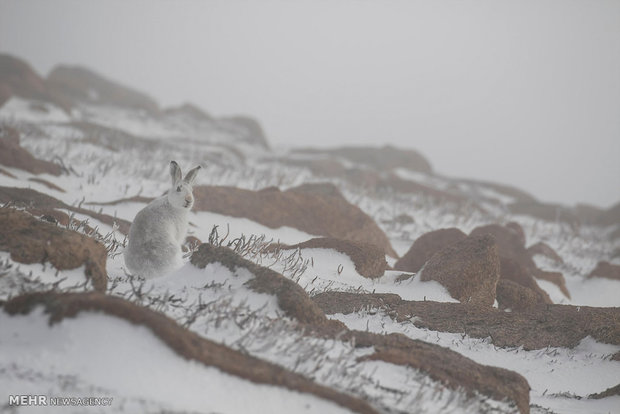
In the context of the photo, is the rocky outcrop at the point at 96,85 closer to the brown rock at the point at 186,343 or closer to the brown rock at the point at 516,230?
the brown rock at the point at 516,230

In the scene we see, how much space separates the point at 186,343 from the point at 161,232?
2143 millimetres

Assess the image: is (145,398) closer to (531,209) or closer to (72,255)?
(72,255)

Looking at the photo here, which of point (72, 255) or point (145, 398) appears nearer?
point (145, 398)

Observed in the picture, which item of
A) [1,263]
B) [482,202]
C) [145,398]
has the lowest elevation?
[145,398]

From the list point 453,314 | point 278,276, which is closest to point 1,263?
point 278,276

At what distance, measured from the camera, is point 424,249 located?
865 cm

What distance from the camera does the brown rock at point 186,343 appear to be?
273cm

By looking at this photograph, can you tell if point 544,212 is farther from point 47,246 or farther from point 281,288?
point 47,246

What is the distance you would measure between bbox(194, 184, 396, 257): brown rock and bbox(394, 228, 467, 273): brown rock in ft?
4.15

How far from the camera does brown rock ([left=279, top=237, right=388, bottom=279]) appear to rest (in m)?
6.96

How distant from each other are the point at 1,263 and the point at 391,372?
2.84m

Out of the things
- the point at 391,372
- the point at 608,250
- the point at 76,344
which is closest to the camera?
the point at 76,344

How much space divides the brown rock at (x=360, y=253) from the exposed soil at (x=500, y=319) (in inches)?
46.8

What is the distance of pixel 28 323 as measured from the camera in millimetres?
2814
